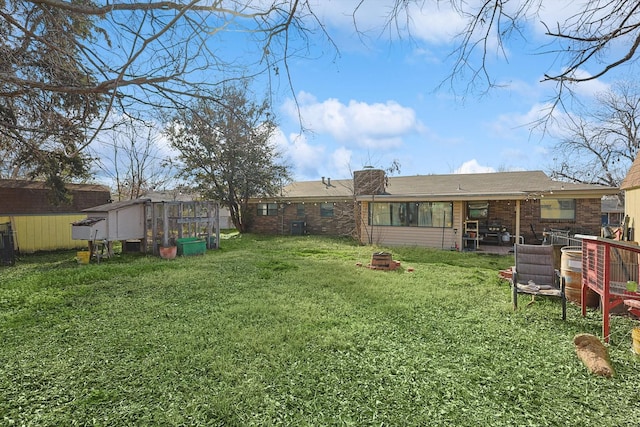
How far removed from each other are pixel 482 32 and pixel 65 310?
22.0 feet

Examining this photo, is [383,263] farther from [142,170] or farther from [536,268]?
[142,170]

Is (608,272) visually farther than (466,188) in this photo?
Result: No

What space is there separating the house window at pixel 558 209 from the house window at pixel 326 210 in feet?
31.9

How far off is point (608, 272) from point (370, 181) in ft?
38.6

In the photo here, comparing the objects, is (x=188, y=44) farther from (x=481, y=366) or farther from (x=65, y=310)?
(x=65, y=310)

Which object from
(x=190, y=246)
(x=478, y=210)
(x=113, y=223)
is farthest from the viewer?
(x=478, y=210)

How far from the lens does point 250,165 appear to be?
18.4m

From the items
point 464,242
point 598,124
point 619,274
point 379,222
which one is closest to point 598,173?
point 598,124

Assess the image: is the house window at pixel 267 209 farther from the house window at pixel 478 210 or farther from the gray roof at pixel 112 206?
the house window at pixel 478 210

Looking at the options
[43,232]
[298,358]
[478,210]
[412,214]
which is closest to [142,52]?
[298,358]

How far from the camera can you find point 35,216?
41.0 feet

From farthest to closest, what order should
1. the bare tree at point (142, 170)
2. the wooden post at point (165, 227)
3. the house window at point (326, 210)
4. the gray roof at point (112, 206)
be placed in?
the bare tree at point (142, 170), the house window at point (326, 210), the wooden post at point (165, 227), the gray roof at point (112, 206)

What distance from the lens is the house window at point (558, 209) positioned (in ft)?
42.8

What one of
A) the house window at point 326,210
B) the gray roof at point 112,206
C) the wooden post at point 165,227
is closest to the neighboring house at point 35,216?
the gray roof at point 112,206
